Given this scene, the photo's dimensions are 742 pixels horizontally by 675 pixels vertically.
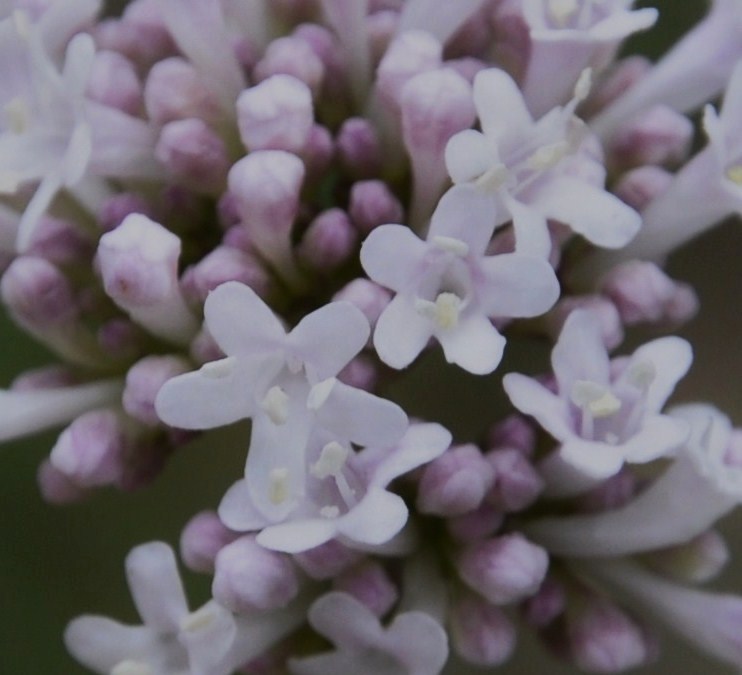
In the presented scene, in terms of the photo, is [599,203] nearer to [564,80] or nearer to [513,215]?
[513,215]

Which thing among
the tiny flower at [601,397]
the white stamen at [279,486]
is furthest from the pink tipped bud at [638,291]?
the white stamen at [279,486]

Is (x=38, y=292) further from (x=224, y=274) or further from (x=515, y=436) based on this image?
(x=515, y=436)

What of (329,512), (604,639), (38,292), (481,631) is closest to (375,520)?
(329,512)

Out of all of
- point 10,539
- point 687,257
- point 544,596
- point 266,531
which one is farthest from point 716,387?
point 266,531

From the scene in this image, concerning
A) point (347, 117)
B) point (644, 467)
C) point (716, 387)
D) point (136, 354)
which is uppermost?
point (347, 117)

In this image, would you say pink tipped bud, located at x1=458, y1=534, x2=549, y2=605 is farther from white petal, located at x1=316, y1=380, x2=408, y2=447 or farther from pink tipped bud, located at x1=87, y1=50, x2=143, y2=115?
pink tipped bud, located at x1=87, y1=50, x2=143, y2=115

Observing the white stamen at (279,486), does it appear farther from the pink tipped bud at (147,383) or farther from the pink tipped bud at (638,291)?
the pink tipped bud at (638,291)
